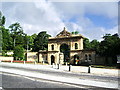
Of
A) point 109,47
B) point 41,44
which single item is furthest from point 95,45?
point 41,44

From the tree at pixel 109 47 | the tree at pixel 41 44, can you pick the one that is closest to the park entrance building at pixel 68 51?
the tree at pixel 109 47

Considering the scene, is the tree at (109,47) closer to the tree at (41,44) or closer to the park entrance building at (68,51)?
the park entrance building at (68,51)

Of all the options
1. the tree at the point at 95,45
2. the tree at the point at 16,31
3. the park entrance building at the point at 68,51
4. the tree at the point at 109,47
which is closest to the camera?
the tree at the point at 109,47

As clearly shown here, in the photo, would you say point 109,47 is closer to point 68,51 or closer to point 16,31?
point 68,51

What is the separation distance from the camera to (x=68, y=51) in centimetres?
4216

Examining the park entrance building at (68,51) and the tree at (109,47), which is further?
the park entrance building at (68,51)

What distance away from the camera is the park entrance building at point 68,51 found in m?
41.9

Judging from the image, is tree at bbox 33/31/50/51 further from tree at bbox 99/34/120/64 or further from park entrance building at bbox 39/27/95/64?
tree at bbox 99/34/120/64

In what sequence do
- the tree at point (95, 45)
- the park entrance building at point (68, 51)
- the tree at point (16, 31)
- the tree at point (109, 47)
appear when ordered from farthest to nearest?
the tree at point (16, 31) < the park entrance building at point (68, 51) < the tree at point (95, 45) < the tree at point (109, 47)

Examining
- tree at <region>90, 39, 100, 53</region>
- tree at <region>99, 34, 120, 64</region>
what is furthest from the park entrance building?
tree at <region>99, 34, 120, 64</region>

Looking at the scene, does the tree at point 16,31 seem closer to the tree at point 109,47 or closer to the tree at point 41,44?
the tree at point 41,44

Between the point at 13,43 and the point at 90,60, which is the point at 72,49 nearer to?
the point at 90,60

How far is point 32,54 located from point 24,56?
12.0 feet

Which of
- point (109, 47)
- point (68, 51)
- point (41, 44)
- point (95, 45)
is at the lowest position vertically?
point (68, 51)
